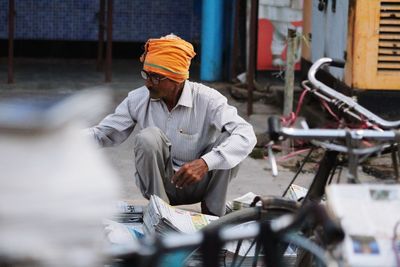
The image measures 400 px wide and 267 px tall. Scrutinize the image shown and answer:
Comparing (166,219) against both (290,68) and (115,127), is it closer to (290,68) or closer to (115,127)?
(115,127)

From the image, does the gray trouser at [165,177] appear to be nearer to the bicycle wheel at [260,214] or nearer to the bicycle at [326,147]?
the bicycle at [326,147]

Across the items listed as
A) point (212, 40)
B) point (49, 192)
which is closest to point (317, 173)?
point (49, 192)

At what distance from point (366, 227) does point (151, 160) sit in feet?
7.19

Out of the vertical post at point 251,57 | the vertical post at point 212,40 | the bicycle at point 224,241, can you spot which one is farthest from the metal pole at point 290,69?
the bicycle at point 224,241

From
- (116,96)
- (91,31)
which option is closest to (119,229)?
(116,96)

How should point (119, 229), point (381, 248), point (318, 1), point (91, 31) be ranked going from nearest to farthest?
point (381, 248) → point (119, 229) → point (318, 1) → point (91, 31)

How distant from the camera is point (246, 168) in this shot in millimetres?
7309

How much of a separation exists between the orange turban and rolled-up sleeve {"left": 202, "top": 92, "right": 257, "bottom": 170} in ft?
0.82

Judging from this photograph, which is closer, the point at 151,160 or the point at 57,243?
the point at 57,243

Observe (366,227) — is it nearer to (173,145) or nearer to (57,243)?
(57,243)

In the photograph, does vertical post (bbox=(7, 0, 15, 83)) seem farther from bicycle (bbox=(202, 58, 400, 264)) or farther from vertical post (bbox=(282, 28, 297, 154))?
bicycle (bbox=(202, 58, 400, 264))

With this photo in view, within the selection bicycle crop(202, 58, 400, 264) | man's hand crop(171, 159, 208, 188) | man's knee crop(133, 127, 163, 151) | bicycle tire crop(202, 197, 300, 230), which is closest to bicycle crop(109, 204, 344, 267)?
bicycle crop(202, 58, 400, 264)

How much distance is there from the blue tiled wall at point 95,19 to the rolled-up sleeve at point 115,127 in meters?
6.15

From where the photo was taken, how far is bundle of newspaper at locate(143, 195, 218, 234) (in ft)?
14.5
